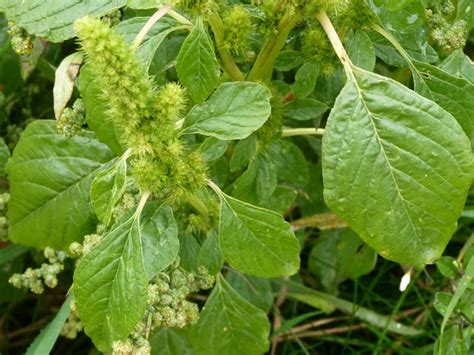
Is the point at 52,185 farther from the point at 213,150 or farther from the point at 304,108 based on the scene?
the point at 304,108

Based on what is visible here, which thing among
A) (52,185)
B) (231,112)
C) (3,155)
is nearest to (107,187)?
(231,112)

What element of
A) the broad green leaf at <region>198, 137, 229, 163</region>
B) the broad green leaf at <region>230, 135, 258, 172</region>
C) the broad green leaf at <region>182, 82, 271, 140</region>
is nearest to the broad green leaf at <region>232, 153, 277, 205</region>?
the broad green leaf at <region>230, 135, 258, 172</region>

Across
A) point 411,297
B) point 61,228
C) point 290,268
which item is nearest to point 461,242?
point 411,297

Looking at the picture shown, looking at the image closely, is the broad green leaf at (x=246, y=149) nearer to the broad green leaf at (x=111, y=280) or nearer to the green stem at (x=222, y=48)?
the green stem at (x=222, y=48)

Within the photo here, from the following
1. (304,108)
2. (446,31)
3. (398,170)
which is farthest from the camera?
(304,108)

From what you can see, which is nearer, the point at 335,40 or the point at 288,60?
the point at 335,40
